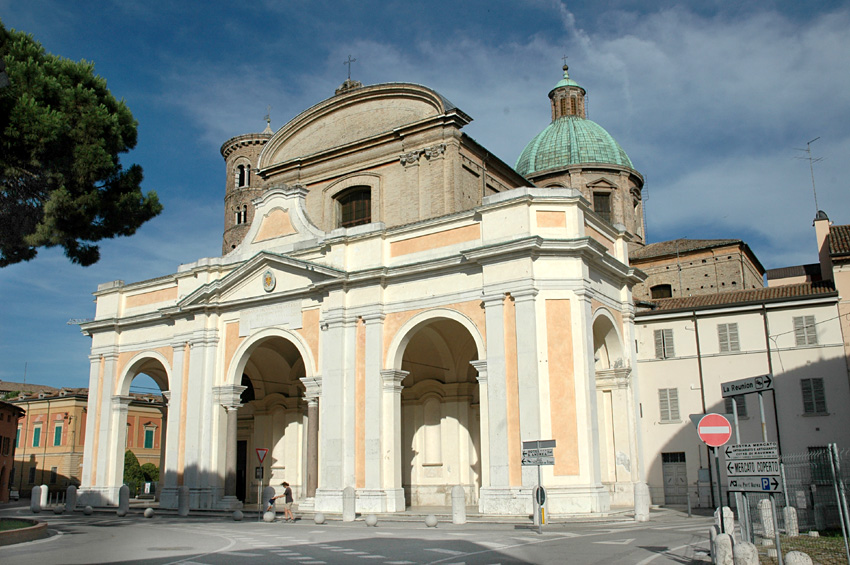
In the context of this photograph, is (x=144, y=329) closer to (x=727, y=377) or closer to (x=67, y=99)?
(x=67, y=99)

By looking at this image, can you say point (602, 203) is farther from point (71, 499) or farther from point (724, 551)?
point (724, 551)

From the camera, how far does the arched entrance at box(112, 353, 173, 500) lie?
85.9 feet

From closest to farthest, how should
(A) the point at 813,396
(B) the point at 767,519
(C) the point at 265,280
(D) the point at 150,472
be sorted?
(B) the point at 767,519 → (A) the point at 813,396 → (C) the point at 265,280 → (D) the point at 150,472

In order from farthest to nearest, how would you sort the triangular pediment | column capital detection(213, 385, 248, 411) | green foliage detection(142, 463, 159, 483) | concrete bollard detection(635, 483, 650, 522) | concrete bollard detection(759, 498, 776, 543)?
green foliage detection(142, 463, 159, 483), column capital detection(213, 385, 248, 411), the triangular pediment, concrete bollard detection(635, 483, 650, 522), concrete bollard detection(759, 498, 776, 543)

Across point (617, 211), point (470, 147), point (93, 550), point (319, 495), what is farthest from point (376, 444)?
point (617, 211)

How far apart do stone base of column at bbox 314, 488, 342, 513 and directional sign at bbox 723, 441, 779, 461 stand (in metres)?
12.1

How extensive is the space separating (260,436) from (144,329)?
548cm

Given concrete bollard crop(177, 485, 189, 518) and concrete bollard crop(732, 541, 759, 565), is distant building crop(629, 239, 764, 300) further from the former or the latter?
concrete bollard crop(732, 541, 759, 565)

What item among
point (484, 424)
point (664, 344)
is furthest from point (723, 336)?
point (484, 424)

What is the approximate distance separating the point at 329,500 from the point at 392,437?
2370mm

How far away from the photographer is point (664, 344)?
2527 cm

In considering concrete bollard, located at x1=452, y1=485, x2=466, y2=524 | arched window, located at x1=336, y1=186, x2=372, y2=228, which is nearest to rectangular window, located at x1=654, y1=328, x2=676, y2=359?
arched window, located at x1=336, y1=186, x2=372, y2=228

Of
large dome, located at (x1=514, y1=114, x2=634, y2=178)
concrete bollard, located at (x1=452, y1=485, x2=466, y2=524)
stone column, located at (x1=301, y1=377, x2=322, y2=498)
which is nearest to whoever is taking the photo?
concrete bollard, located at (x1=452, y1=485, x2=466, y2=524)

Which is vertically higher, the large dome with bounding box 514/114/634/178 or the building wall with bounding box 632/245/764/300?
the large dome with bounding box 514/114/634/178
